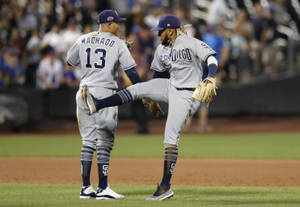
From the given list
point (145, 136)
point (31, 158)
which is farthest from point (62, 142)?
point (31, 158)

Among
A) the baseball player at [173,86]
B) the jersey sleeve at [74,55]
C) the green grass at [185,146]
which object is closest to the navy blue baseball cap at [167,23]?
the baseball player at [173,86]

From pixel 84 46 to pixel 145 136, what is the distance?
9.81m

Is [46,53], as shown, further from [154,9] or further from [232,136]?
[232,136]

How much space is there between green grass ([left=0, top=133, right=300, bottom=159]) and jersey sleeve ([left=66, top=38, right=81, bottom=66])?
5.60 metres

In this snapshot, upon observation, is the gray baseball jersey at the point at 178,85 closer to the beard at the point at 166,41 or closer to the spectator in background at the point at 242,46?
the beard at the point at 166,41

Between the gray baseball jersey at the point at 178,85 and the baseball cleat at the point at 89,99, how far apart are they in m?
0.45

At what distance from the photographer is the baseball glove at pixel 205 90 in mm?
7883

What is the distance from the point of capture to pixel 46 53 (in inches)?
811

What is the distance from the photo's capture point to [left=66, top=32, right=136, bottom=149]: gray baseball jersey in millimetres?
8320

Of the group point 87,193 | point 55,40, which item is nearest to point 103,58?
point 87,193

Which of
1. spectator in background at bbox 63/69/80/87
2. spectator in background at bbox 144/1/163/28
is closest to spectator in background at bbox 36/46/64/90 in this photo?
spectator in background at bbox 63/69/80/87

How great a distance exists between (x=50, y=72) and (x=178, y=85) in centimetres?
1206

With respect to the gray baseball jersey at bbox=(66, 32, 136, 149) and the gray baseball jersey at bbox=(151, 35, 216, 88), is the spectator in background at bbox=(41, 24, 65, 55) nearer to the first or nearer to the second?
the gray baseball jersey at bbox=(66, 32, 136, 149)

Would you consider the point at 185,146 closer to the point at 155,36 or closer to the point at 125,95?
the point at 155,36
